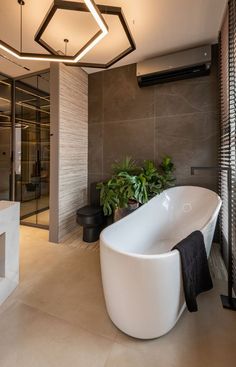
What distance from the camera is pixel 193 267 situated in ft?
4.55

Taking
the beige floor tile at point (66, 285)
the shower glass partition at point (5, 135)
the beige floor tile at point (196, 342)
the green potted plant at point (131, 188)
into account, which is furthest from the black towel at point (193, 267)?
the shower glass partition at point (5, 135)

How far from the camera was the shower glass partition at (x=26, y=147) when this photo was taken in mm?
3527

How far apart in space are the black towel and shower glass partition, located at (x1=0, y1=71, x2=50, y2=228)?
9.01ft

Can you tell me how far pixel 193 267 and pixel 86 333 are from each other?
0.88 metres

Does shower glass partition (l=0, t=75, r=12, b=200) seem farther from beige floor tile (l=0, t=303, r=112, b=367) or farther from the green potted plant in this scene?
beige floor tile (l=0, t=303, r=112, b=367)

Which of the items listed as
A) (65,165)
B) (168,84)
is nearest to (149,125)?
→ (168,84)

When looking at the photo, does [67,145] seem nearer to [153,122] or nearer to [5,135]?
[153,122]

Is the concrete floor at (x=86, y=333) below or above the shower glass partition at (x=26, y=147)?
below

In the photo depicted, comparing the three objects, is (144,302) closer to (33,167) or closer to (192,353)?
(192,353)

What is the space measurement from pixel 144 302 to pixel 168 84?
287 cm

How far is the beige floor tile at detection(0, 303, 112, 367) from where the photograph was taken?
117 cm

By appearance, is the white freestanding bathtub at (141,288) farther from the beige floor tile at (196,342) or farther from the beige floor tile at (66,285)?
the beige floor tile at (66,285)

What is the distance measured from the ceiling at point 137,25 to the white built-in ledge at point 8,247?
6.54 ft

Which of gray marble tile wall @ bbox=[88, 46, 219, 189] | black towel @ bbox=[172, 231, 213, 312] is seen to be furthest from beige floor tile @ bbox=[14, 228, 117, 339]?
gray marble tile wall @ bbox=[88, 46, 219, 189]
